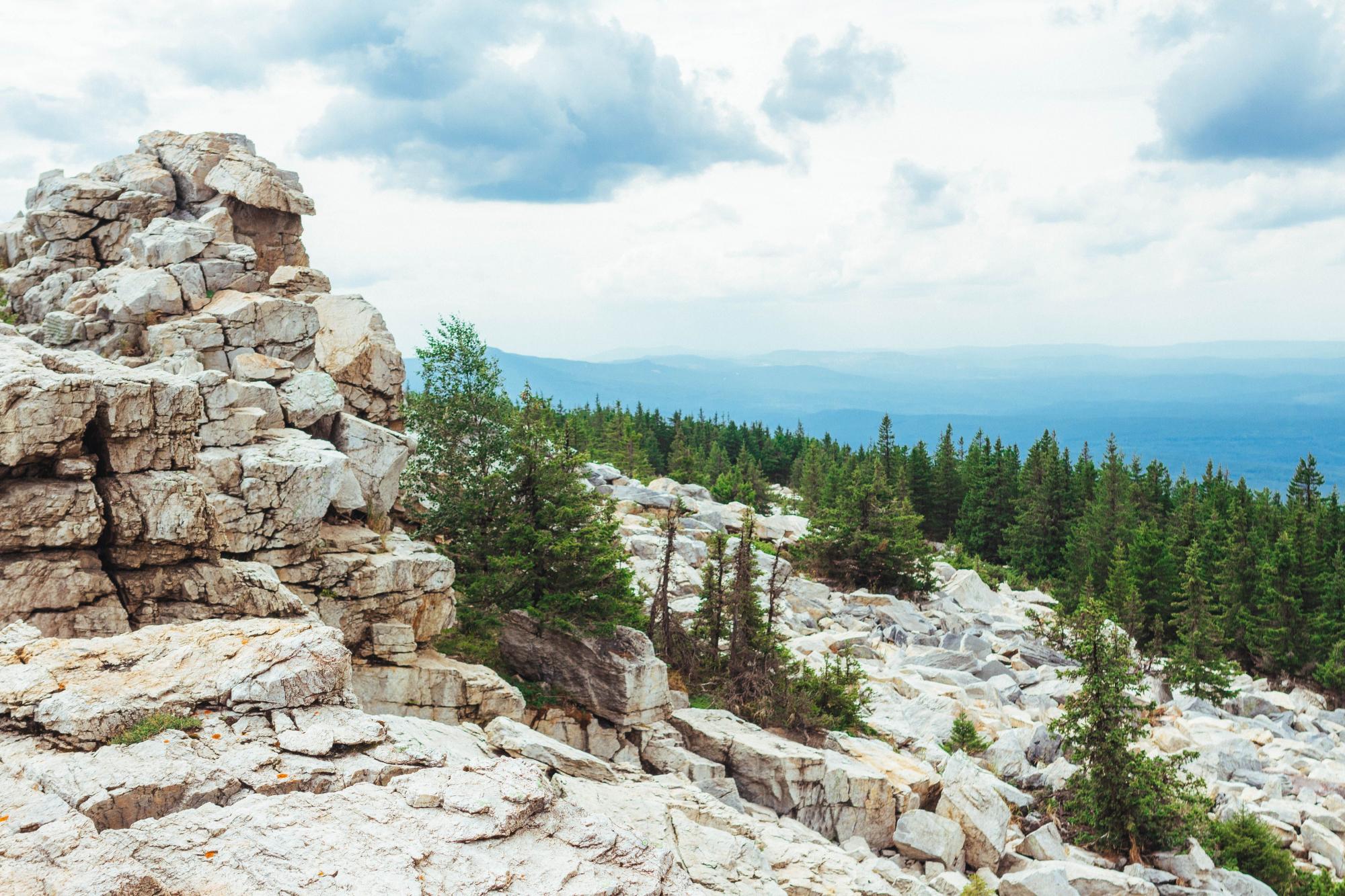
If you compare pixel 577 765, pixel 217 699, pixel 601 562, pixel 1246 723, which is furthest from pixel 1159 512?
pixel 217 699

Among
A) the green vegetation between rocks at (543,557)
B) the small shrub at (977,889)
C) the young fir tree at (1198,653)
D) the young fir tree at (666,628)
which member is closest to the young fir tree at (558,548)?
the green vegetation between rocks at (543,557)

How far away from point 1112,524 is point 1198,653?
29.8m

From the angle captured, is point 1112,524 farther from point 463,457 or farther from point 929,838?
point 463,457

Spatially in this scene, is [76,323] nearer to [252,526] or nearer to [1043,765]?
[252,526]

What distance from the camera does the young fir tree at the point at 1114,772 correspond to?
22.6 meters

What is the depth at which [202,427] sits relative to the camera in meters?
20.6

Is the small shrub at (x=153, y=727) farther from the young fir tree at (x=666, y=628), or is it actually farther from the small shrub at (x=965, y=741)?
the small shrub at (x=965, y=741)

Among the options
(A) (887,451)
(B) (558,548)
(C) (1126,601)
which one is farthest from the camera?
(A) (887,451)

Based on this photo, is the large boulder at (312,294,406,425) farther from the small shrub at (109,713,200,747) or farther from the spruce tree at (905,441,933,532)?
the spruce tree at (905,441,933,532)

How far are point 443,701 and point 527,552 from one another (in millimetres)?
5306

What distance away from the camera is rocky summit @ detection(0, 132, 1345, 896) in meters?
8.72

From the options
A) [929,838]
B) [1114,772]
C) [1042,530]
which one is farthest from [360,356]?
[1042,530]

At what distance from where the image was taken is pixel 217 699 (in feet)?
34.9

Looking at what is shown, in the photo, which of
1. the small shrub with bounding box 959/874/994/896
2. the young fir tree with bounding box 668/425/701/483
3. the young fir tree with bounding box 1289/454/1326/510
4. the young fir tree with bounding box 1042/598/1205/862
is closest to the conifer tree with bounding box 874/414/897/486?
the young fir tree with bounding box 668/425/701/483
